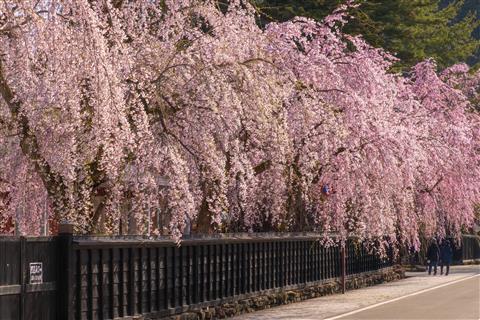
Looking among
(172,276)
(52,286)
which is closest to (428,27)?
(172,276)

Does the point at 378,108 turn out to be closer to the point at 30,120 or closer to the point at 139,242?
the point at 139,242

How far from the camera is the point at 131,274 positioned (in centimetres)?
1842

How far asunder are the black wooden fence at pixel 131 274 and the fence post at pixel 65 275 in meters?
0.01

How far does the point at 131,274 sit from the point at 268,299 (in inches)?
308

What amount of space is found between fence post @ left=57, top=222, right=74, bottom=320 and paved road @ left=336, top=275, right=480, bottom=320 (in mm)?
7696

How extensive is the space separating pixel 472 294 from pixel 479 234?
38350mm

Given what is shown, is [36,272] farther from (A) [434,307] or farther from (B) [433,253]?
(B) [433,253]

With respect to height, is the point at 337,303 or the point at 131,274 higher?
the point at 131,274

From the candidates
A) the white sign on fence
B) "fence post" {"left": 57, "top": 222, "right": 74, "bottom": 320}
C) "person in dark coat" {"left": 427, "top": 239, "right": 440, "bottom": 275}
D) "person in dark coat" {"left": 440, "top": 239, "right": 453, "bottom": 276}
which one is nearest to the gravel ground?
"fence post" {"left": 57, "top": 222, "right": 74, "bottom": 320}

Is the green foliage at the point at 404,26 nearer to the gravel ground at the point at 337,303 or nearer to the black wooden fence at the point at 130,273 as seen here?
the gravel ground at the point at 337,303

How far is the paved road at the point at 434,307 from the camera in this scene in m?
21.8

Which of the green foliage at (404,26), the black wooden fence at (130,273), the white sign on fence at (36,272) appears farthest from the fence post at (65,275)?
the green foliage at (404,26)

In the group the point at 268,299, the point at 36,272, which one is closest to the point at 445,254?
the point at 268,299

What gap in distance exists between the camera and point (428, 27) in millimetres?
56656
